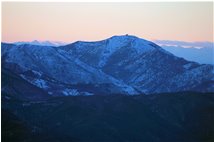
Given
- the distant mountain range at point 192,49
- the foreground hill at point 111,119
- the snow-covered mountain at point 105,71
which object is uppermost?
the distant mountain range at point 192,49

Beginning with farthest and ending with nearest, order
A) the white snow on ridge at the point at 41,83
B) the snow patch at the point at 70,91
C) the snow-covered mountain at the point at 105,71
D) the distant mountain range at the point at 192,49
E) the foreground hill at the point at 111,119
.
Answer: the white snow on ridge at the point at 41,83 < the snow patch at the point at 70,91 < the snow-covered mountain at the point at 105,71 < the foreground hill at the point at 111,119 < the distant mountain range at the point at 192,49

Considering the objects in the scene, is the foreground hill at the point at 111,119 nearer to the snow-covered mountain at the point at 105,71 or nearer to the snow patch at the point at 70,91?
the snow patch at the point at 70,91

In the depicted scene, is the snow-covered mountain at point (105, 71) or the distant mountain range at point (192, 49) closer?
the distant mountain range at point (192, 49)

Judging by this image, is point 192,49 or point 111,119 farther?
point 111,119

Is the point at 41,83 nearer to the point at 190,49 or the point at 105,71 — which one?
the point at 105,71

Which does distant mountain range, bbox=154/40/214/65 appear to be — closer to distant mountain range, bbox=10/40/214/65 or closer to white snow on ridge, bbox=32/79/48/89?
distant mountain range, bbox=10/40/214/65

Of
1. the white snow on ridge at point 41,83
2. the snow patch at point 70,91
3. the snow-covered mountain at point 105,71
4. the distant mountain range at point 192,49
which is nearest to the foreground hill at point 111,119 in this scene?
the snow patch at point 70,91

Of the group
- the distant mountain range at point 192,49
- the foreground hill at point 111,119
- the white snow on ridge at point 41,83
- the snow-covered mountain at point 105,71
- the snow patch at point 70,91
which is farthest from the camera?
the white snow on ridge at point 41,83

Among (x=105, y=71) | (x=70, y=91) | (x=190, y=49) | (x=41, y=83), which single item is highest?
(x=190, y=49)

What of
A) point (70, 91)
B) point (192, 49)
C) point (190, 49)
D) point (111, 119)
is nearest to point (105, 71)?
point (70, 91)

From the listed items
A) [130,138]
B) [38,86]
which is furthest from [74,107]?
[130,138]
